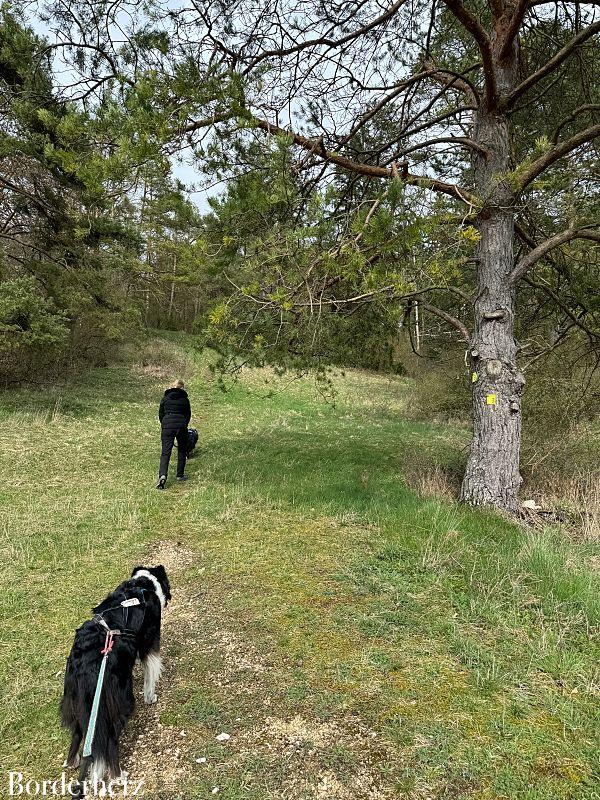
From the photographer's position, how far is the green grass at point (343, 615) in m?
2.55

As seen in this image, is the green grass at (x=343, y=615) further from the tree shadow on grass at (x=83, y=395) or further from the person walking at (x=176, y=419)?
the tree shadow on grass at (x=83, y=395)

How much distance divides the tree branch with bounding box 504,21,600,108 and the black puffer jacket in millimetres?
6470

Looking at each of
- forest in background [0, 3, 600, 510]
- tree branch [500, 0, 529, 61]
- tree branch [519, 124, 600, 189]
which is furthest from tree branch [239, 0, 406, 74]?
tree branch [519, 124, 600, 189]

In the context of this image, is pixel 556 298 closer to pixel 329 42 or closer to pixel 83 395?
pixel 329 42

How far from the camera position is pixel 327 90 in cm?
640

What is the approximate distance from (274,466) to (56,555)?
4.43 m

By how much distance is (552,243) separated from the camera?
5.76 metres

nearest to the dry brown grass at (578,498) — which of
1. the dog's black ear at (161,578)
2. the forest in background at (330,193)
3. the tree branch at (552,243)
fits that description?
the forest in background at (330,193)

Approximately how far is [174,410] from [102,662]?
5832 mm

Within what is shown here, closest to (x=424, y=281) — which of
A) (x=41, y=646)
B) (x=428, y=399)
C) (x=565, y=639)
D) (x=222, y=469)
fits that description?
(x=565, y=639)

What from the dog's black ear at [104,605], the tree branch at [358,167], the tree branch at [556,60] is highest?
the tree branch at [556,60]

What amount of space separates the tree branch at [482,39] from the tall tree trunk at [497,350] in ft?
1.26

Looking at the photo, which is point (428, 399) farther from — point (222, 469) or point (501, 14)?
point (501, 14)

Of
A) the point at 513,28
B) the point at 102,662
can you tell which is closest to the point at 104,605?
the point at 102,662
